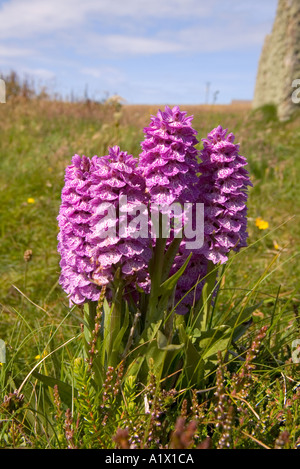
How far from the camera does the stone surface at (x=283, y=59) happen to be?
9.83 meters

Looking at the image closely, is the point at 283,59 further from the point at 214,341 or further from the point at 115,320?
the point at 115,320

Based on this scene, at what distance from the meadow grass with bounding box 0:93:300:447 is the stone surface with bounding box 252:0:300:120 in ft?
3.29

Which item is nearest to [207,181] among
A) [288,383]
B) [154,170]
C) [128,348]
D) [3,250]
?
[154,170]

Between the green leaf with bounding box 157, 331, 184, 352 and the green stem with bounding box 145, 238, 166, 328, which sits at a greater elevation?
the green stem with bounding box 145, 238, 166, 328

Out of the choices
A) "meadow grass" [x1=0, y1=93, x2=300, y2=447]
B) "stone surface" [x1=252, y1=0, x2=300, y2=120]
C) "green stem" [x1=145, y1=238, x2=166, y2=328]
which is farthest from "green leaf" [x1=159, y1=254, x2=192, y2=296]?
"stone surface" [x1=252, y1=0, x2=300, y2=120]

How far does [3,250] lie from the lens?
14.7ft

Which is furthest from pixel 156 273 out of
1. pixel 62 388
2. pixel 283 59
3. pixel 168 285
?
pixel 283 59

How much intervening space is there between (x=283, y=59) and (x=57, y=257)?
321 inches

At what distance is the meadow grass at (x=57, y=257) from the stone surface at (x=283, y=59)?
100cm

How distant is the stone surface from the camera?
387 inches

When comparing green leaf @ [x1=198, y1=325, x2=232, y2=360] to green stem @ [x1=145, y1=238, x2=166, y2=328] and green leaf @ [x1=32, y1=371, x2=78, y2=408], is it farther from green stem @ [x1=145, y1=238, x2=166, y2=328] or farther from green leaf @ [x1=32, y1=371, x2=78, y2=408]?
green leaf @ [x1=32, y1=371, x2=78, y2=408]

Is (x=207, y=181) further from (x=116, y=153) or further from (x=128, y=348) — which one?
(x=128, y=348)

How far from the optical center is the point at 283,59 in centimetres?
1027

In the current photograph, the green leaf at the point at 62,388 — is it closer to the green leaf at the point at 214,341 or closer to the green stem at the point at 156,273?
the green stem at the point at 156,273
